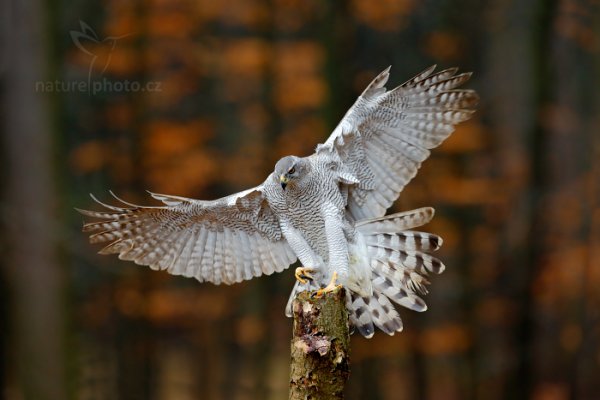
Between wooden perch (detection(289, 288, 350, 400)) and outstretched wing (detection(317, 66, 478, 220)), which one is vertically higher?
outstretched wing (detection(317, 66, 478, 220))

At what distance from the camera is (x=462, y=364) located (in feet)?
23.9

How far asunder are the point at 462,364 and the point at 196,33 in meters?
4.87

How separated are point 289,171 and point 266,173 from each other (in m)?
4.50

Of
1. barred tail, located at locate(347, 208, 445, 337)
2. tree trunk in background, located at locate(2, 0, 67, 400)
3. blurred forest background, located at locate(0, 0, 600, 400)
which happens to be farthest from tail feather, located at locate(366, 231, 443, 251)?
tree trunk in background, located at locate(2, 0, 67, 400)

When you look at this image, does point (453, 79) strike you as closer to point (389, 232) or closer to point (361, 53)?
point (389, 232)

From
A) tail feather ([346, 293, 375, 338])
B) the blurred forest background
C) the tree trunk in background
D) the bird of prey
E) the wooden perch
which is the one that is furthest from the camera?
the blurred forest background

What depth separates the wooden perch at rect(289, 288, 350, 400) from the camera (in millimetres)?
2662

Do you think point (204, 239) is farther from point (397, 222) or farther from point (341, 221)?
point (397, 222)

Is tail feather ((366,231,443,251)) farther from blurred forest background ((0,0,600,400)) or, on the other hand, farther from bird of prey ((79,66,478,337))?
blurred forest background ((0,0,600,400))

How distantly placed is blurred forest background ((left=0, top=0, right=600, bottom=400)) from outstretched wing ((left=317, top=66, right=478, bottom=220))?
102 inches

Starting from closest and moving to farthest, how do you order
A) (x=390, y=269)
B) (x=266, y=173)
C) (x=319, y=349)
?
(x=319, y=349)
(x=390, y=269)
(x=266, y=173)

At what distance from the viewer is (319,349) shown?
8.67 feet

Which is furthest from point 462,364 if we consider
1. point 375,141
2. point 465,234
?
point 375,141

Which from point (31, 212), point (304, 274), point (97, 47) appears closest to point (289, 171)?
point (304, 274)
